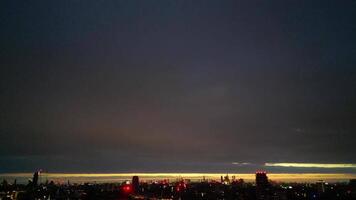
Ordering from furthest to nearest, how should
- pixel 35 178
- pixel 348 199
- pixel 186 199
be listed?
pixel 35 178, pixel 186 199, pixel 348 199

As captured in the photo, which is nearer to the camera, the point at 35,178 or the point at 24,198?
the point at 24,198

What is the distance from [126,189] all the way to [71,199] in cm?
2694

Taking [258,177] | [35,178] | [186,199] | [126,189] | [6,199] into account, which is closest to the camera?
[6,199]

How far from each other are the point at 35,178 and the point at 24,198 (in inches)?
1639

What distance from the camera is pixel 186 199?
10588 centimetres

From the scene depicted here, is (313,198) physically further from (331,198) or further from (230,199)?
(230,199)

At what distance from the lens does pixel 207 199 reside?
102m

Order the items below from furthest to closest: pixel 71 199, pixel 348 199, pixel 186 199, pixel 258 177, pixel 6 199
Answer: pixel 258 177, pixel 186 199, pixel 348 199, pixel 71 199, pixel 6 199

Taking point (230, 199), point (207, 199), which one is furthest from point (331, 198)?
point (207, 199)

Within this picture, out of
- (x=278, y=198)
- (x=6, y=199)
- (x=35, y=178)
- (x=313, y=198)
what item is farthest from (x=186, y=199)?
(x=35, y=178)

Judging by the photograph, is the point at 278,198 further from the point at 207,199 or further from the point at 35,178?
the point at 35,178

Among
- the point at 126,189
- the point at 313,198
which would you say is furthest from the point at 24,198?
the point at 313,198

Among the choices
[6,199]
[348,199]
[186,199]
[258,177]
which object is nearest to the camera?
[6,199]

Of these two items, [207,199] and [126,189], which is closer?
[207,199]
